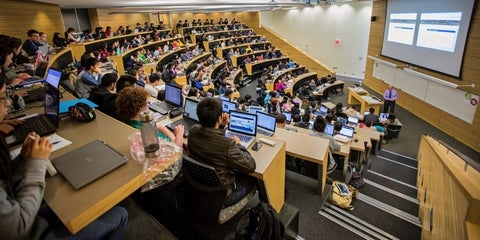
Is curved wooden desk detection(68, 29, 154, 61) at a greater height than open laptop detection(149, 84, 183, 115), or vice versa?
curved wooden desk detection(68, 29, 154, 61)

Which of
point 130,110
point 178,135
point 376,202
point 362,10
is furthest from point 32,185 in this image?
point 362,10

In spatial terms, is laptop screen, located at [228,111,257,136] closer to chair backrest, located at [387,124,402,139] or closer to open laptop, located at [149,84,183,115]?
open laptop, located at [149,84,183,115]

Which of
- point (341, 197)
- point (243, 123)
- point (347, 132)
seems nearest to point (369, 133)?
point (347, 132)

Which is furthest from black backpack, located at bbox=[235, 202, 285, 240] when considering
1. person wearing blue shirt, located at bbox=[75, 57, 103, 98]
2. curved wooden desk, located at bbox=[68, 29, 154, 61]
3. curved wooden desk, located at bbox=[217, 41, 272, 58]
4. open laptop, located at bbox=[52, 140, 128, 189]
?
curved wooden desk, located at bbox=[217, 41, 272, 58]

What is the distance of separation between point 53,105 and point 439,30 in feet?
30.3

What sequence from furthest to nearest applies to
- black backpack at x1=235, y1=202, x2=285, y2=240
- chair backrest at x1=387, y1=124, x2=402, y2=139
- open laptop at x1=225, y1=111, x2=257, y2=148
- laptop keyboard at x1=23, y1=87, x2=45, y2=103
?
1. chair backrest at x1=387, y1=124, x2=402, y2=139
2. open laptop at x1=225, y1=111, x2=257, y2=148
3. laptop keyboard at x1=23, y1=87, x2=45, y2=103
4. black backpack at x1=235, y1=202, x2=285, y2=240

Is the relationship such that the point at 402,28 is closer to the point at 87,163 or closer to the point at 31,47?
the point at 87,163

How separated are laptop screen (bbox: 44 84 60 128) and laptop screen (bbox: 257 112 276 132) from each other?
7.37ft

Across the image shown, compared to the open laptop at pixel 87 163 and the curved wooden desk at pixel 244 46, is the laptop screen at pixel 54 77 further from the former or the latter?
the curved wooden desk at pixel 244 46

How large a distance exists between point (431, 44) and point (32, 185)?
962 centimetres

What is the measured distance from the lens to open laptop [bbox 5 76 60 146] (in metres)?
1.56

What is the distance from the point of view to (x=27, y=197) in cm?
99

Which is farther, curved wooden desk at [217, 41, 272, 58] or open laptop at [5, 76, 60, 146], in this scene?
curved wooden desk at [217, 41, 272, 58]

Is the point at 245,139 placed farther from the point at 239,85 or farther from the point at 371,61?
the point at 371,61
